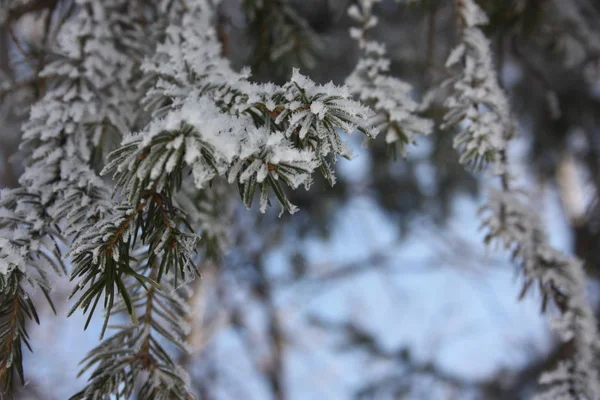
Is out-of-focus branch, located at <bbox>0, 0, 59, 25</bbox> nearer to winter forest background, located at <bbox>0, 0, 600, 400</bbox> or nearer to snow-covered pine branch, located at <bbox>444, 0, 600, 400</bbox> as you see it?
winter forest background, located at <bbox>0, 0, 600, 400</bbox>

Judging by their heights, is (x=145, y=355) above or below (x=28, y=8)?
below

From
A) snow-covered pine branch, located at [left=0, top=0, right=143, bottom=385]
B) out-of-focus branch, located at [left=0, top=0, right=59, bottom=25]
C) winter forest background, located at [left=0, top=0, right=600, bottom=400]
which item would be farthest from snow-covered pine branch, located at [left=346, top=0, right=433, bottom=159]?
out-of-focus branch, located at [left=0, top=0, right=59, bottom=25]

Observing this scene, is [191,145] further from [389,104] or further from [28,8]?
[28,8]

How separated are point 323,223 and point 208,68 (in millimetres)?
2056

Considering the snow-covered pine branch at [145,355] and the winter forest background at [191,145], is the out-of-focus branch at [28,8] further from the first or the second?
the snow-covered pine branch at [145,355]

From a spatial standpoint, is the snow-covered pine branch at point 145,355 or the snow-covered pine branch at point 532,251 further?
the snow-covered pine branch at point 532,251

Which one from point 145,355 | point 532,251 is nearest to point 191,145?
point 145,355

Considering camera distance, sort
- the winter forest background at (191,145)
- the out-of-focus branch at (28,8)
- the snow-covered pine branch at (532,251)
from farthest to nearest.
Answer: the out-of-focus branch at (28,8)
the snow-covered pine branch at (532,251)
the winter forest background at (191,145)

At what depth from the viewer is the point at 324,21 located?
8.03ft

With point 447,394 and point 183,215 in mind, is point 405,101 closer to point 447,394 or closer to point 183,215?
point 183,215

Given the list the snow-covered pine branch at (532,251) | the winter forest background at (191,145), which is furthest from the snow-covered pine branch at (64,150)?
the snow-covered pine branch at (532,251)

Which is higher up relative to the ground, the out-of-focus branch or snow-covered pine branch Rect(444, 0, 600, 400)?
the out-of-focus branch

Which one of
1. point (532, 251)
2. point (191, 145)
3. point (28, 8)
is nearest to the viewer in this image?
point (191, 145)

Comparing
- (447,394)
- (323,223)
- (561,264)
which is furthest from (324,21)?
(447,394)
